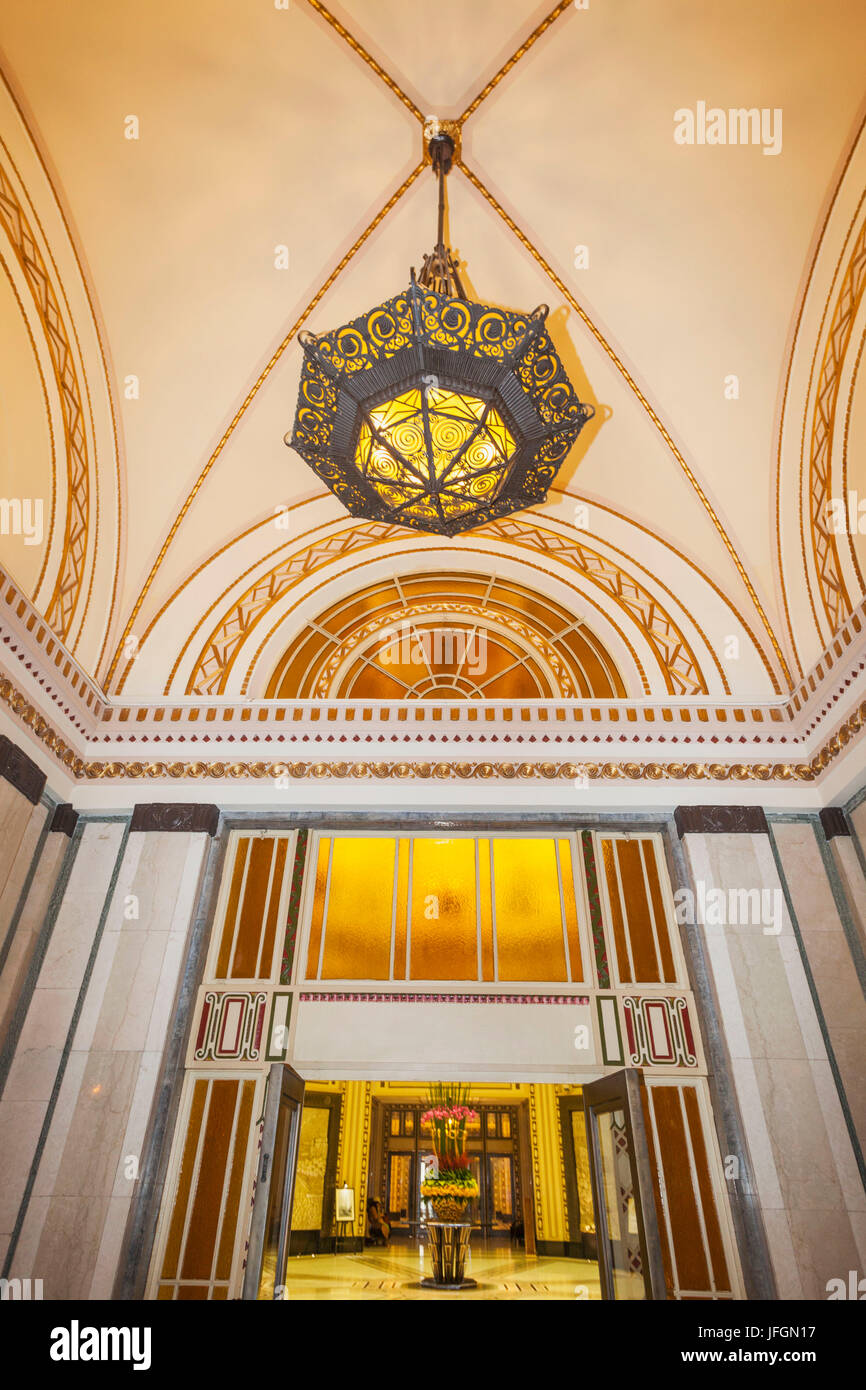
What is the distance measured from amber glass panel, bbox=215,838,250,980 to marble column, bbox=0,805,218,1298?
0.27 metres

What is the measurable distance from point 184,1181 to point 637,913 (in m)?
3.44

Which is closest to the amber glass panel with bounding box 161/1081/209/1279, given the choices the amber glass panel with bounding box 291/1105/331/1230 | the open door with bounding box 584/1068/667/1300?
the open door with bounding box 584/1068/667/1300

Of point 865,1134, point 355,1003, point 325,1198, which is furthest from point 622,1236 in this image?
point 325,1198

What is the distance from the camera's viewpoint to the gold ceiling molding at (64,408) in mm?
4574

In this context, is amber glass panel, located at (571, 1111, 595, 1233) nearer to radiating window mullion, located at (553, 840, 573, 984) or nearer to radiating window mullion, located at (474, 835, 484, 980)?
radiating window mullion, located at (553, 840, 573, 984)

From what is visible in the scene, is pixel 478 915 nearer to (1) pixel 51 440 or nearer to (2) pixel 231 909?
(2) pixel 231 909

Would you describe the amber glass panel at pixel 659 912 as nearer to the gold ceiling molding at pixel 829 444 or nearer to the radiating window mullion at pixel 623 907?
the radiating window mullion at pixel 623 907

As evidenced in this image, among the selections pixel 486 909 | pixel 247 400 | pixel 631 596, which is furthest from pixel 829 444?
pixel 247 400

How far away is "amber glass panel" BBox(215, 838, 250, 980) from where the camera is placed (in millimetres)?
5484

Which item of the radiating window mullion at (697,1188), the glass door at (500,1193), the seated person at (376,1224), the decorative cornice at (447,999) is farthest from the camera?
the glass door at (500,1193)

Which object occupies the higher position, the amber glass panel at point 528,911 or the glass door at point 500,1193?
the amber glass panel at point 528,911

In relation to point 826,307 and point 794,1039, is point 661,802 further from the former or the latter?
point 826,307

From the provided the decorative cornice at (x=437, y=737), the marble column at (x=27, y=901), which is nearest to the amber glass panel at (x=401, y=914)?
the decorative cornice at (x=437, y=737)

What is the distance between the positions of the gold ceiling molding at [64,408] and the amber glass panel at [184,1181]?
334cm
